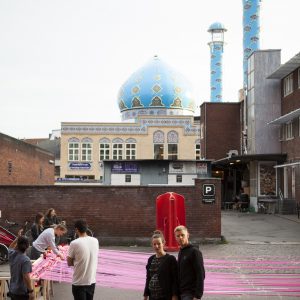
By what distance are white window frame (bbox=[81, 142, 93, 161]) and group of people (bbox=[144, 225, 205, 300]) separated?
57453 millimetres

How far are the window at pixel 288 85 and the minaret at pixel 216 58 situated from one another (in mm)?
33616

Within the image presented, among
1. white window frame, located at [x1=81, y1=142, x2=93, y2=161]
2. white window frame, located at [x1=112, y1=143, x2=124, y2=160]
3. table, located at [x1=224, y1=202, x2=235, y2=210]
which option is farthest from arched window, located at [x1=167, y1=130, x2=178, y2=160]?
table, located at [x1=224, y1=202, x2=235, y2=210]

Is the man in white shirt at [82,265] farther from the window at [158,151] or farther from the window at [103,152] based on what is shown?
the window at [103,152]

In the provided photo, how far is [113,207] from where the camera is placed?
69.9ft

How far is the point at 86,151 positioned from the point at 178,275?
57.7m

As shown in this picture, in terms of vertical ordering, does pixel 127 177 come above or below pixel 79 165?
below

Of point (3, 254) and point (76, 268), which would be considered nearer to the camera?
point (76, 268)

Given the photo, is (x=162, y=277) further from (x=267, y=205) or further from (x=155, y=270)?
(x=267, y=205)

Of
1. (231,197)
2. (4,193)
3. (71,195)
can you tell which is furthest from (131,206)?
(231,197)

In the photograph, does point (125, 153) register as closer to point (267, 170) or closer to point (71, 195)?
point (267, 170)

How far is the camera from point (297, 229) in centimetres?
2516

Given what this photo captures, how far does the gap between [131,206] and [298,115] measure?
50.3ft

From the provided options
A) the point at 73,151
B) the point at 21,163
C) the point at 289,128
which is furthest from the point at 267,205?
the point at 73,151

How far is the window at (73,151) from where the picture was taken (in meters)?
64.2
